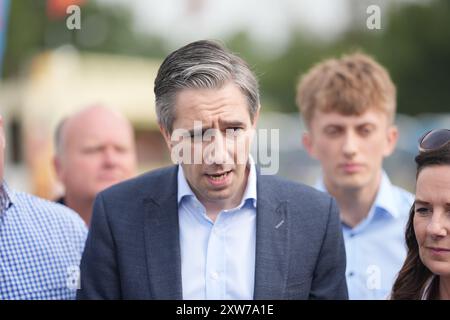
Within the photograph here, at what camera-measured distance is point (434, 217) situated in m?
2.82

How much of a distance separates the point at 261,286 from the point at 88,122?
92.4 inches

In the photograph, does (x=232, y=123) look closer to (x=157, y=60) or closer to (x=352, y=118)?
(x=352, y=118)

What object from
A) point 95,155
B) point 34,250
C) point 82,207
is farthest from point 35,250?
point 95,155

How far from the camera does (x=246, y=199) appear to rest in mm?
2926

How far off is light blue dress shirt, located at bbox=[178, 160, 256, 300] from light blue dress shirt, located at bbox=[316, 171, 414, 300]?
3.64ft

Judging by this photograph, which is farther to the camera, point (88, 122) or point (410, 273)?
point (88, 122)

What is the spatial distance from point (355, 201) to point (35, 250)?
1759mm

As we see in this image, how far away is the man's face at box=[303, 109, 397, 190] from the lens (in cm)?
412

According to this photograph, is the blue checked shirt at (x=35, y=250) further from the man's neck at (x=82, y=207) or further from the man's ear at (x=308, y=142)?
the man's ear at (x=308, y=142)

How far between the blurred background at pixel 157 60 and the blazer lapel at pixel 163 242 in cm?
607

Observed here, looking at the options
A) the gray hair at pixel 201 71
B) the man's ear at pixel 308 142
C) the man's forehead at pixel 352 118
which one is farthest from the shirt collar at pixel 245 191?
the man's ear at pixel 308 142

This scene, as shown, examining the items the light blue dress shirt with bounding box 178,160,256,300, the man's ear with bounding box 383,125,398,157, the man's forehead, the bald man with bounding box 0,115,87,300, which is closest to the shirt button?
the light blue dress shirt with bounding box 178,160,256,300
